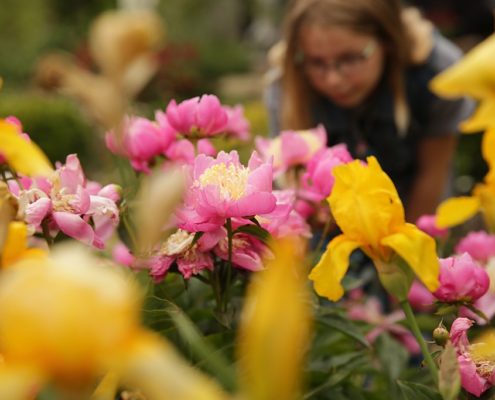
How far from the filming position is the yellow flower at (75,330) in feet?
0.85

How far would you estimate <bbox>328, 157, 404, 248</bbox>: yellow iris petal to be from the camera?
1.72 ft

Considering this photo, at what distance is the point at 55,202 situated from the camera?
24.3 inches

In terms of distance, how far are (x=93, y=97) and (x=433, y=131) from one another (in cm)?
161

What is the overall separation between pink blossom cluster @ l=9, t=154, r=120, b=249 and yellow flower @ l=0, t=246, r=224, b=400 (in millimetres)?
311

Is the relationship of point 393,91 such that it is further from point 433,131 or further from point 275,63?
point 275,63

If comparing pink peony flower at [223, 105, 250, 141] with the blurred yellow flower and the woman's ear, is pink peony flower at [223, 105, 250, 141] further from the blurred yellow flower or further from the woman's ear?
the woman's ear

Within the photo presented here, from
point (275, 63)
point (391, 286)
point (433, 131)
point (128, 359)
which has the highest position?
point (128, 359)

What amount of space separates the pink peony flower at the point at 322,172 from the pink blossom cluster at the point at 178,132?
0.10 meters

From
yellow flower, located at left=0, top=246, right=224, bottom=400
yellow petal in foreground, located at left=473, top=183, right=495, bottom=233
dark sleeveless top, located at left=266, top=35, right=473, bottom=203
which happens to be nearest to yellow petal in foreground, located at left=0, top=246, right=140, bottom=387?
yellow flower, located at left=0, top=246, right=224, bottom=400

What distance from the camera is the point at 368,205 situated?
521 mm

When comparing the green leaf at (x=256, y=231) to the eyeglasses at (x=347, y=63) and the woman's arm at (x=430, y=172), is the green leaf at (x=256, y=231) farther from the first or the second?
the woman's arm at (x=430, y=172)

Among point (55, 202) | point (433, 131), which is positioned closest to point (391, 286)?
point (55, 202)

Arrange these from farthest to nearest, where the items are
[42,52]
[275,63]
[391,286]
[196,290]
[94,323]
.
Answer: [42,52]
[275,63]
[196,290]
[391,286]
[94,323]

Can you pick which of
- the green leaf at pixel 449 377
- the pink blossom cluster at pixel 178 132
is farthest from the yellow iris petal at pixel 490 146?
the pink blossom cluster at pixel 178 132
